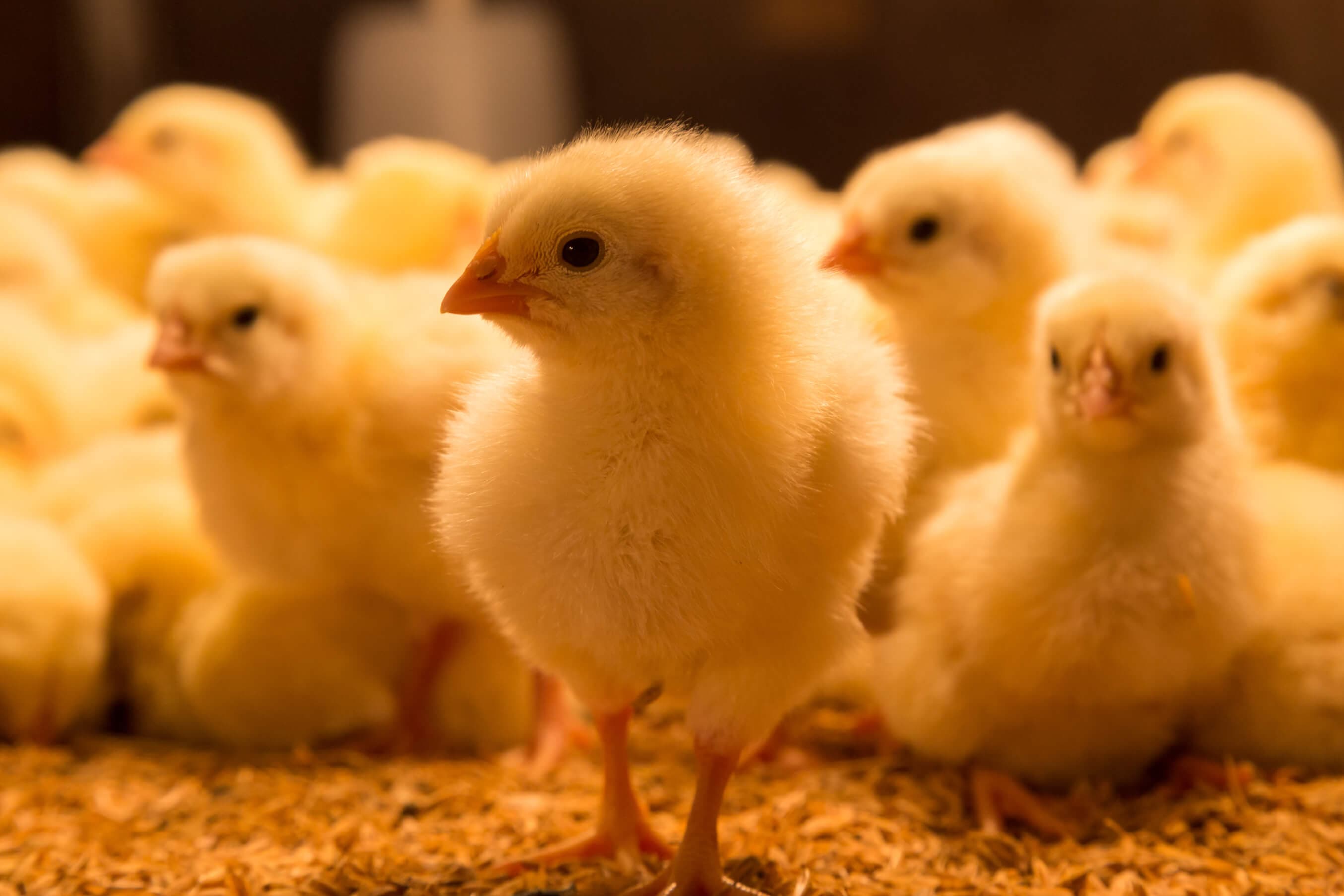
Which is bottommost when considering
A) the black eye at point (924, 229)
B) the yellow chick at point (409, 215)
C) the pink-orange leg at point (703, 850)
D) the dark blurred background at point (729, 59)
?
the pink-orange leg at point (703, 850)

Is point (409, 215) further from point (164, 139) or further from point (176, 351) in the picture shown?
point (176, 351)

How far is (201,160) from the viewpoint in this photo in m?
4.50

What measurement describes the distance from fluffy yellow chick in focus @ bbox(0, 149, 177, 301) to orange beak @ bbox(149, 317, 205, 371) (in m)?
2.39

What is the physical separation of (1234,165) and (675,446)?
297 cm

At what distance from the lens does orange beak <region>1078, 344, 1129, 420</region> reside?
203 centimetres

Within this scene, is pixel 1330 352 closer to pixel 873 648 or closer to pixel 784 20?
pixel 873 648

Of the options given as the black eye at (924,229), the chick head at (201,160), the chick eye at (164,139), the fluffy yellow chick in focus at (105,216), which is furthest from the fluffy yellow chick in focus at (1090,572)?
the fluffy yellow chick in focus at (105,216)

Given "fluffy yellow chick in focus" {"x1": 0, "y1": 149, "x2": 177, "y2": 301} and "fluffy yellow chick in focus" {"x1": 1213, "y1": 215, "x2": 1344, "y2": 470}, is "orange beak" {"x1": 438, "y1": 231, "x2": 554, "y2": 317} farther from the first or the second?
"fluffy yellow chick in focus" {"x1": 0, "y1": 149, "x2": 177, "y2": 301}

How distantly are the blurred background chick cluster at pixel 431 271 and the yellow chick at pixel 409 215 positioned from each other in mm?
12

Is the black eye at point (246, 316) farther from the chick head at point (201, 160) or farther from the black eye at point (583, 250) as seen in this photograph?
the chick head at point (201, 160)

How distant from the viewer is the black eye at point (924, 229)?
8.52 ft

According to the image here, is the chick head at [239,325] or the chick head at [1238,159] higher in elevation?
the chick head at [1238,159]

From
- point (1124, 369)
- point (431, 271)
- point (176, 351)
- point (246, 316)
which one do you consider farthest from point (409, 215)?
point (1124, 369)

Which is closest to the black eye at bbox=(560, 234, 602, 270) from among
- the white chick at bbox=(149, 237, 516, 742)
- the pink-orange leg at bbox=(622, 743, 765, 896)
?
the pink-orange leg at bbox=(622, 743, 765, 896)
